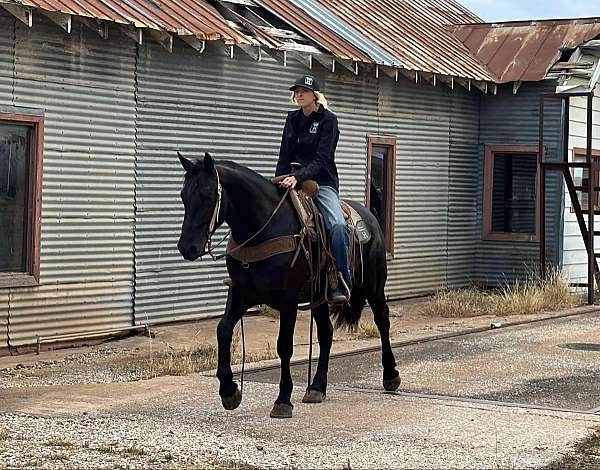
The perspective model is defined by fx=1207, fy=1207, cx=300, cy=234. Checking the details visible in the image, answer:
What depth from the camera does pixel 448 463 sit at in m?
7.81

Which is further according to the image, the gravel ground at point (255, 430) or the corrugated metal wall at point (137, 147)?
the corrugated metal wall at point (137, 147)

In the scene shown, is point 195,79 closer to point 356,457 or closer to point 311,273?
point 311,273

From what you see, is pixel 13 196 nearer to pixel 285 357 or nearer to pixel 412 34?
pixel 285 357

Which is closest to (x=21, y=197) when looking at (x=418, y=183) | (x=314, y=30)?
(x=314, y=30)

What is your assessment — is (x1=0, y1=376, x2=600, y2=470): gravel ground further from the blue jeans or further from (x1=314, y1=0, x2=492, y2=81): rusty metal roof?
(x1=314, y1=0, x2=492, y2=81): rusty metal roof

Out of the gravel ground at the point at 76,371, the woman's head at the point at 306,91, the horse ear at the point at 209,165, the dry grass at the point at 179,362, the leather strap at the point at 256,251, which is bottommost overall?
the gravel ground at the point at 76,371

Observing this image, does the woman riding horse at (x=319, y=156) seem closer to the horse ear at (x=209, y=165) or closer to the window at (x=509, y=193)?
the horse ear at (x=209, y=165)

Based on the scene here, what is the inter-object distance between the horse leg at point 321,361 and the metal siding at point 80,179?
4143mm

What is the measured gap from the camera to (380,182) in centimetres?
1941

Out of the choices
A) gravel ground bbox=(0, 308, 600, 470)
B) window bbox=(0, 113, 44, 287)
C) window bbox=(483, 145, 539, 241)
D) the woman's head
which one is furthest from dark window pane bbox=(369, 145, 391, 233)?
the woman's head

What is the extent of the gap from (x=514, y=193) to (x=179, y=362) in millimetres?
10846

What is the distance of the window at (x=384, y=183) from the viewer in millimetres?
19172

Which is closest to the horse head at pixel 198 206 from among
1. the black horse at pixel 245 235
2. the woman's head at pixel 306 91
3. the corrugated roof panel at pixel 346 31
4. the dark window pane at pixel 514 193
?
the black horse at pixel 245 235

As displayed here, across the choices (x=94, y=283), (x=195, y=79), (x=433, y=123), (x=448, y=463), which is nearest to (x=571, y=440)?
(x=448, y=463)
